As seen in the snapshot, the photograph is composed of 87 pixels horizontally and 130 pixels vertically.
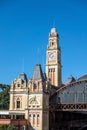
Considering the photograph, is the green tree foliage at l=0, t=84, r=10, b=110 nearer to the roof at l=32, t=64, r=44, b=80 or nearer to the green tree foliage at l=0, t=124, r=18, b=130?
the roof at l=32, t=64, r=44, b=80

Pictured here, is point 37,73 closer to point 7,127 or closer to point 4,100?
point 7,127

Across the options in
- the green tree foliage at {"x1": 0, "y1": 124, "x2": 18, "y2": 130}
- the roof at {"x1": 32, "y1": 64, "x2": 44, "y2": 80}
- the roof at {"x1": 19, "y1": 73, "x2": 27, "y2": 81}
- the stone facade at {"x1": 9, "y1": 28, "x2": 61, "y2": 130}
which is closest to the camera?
the green tree foliage at {"x1": 0, "y1": 124, "x2": 18, "y2": 130}

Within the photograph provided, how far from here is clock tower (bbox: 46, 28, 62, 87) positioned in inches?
3142

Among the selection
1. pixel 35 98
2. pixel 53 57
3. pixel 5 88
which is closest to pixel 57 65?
pixel 53 57

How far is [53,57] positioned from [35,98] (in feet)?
65.6

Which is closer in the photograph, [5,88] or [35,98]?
[35,98]

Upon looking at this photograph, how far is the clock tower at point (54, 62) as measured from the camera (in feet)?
262

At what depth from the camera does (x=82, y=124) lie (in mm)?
65188

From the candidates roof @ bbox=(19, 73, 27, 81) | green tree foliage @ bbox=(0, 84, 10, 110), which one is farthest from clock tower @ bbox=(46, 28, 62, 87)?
Answer: roof @ bbox=(19, 73, 27, 81)

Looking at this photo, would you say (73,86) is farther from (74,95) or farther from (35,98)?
(35,98)

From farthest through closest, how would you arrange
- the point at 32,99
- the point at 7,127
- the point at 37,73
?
1. the point at 37,73
2. the point at 32,99
3. the point at 7,127

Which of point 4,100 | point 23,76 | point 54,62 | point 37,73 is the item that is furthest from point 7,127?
point 54,62

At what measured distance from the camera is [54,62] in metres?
80.0

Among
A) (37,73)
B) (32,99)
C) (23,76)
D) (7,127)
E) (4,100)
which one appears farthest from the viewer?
(4,100)
